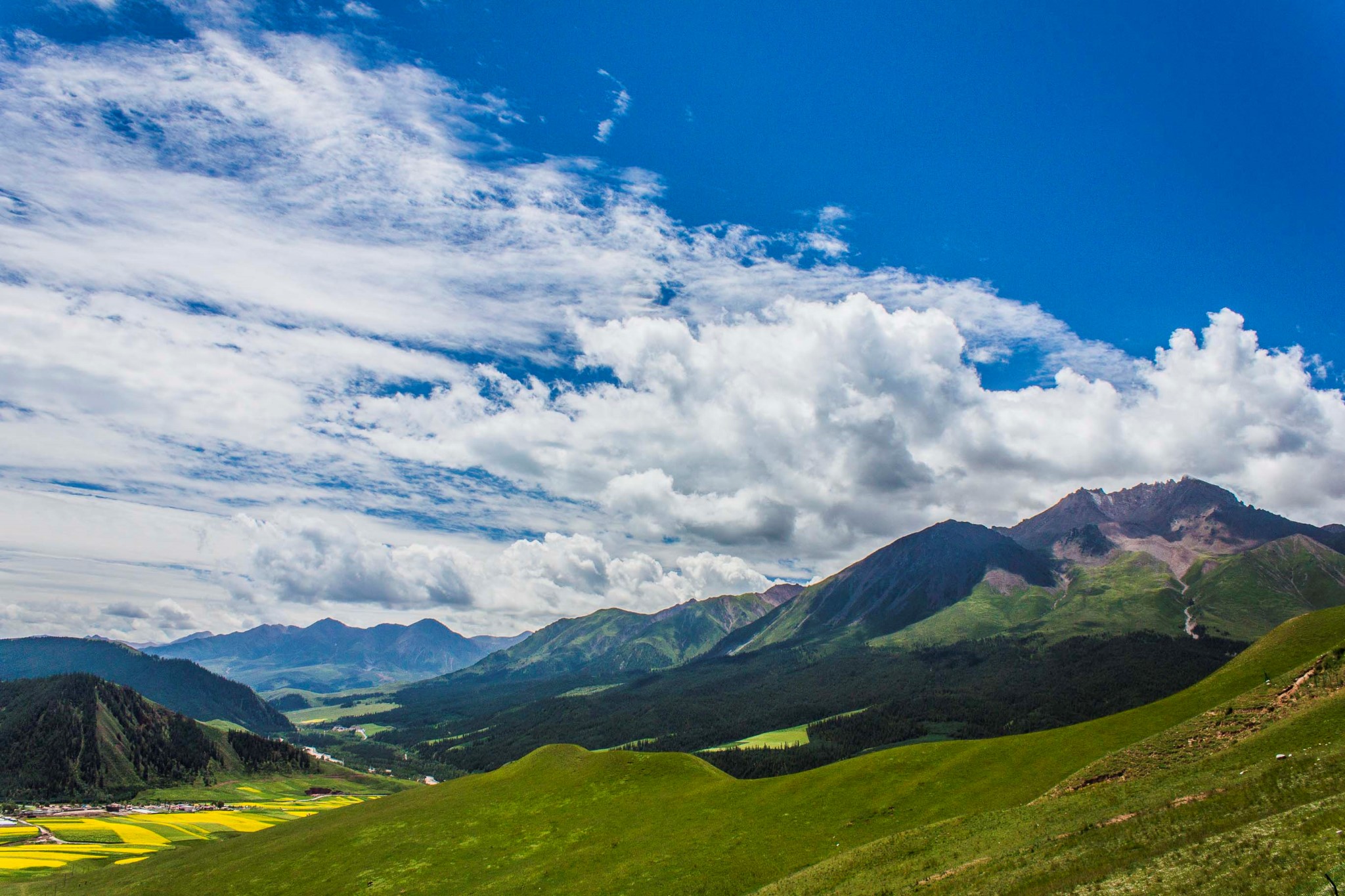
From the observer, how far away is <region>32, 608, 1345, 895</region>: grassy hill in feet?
96.3

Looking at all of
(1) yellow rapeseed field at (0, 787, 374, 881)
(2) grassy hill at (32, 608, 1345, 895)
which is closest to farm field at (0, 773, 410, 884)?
(1) yellow rapeseed field at (0, 787, 374, 881)

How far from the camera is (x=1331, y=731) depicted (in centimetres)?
3678

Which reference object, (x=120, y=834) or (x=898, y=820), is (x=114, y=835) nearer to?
(x=120, y=834)

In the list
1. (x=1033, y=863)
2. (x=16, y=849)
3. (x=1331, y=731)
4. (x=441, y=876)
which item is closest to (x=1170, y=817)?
(x=1033, y=863)

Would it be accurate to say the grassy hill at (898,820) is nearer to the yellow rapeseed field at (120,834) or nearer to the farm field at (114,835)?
the farm field at (114,835)

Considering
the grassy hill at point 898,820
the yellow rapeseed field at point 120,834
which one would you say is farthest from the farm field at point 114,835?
the grassy hill at point 898,820

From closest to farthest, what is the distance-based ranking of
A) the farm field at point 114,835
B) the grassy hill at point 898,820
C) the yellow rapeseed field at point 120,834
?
the grassy hill at point 898,820
the farm field at point 114,835
the yellow rapeseed field at point 120,834

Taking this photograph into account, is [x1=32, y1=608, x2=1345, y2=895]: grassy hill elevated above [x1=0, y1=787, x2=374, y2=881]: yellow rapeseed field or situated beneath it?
elevated above

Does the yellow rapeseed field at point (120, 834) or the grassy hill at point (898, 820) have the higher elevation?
the grassy hill at point (898, 820)

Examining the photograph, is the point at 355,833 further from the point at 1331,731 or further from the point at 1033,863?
the point at 1331,731

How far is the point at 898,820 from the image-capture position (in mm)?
54438

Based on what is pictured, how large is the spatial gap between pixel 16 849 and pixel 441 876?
115 metres

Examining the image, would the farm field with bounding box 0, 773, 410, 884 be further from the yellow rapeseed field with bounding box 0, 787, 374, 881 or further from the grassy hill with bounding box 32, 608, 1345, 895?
the grassy hill with bounding box 32, 608, 1345, 895

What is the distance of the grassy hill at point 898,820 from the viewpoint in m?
29.4
